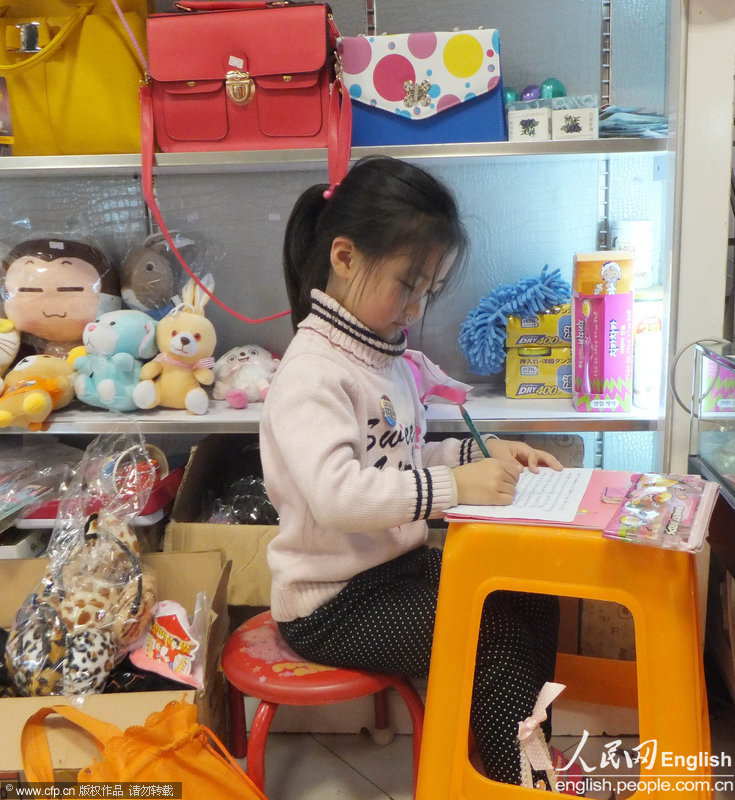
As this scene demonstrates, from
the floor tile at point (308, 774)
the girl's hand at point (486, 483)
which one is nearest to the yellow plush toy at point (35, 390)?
the floor tile at point (308, 774)

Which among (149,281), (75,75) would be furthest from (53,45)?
(149,281)

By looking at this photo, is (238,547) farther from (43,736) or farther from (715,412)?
(715,412)

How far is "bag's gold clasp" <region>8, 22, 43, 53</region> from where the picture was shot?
141 cm

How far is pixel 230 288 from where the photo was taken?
1.76m

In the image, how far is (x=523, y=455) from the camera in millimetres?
1196

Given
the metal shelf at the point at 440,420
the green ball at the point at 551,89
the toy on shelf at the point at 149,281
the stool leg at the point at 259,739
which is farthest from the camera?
the toy on shelf at the point at 149,281

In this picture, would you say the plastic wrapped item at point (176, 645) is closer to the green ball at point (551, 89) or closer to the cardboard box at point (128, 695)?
A: the cardboard box at point (128, 695)

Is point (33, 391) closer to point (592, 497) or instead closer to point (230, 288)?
point (230, 288)

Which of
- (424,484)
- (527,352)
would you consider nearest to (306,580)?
(424,484)

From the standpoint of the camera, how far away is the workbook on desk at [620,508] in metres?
0.81

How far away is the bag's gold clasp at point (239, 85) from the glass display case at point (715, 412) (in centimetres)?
87

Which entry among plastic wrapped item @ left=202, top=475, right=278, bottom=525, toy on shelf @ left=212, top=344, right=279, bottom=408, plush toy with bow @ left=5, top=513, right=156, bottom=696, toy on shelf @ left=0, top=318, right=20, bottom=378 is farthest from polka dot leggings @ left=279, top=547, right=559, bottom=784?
toy on shelf @ left=0, top=318, right=20, bottom=378

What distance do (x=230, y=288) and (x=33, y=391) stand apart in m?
0.51

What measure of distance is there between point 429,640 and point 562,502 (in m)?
0.28
